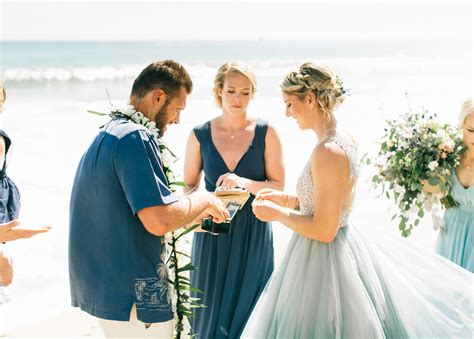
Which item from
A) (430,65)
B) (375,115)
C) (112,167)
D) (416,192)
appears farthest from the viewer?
(430,65)

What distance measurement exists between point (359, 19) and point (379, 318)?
54.7 meters

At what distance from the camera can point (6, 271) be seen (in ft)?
11.0

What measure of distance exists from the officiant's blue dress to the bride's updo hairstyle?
4.31 ft

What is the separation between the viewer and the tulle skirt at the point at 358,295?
381cm

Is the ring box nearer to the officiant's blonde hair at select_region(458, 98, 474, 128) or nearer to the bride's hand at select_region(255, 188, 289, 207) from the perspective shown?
the bride's hand at select_region(255, 188, 289, 207)

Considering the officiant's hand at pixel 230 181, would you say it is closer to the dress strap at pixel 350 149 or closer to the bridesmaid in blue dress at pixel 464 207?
the dress strap at pixel 350 149

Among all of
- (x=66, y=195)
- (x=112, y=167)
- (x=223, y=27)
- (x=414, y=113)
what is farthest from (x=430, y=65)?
(x=112, y=167)

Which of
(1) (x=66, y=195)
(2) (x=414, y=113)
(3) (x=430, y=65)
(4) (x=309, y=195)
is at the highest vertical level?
(3) (x=430, y=65)

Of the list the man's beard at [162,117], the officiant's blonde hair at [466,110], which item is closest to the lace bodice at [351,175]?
the man's beard at [162,117]

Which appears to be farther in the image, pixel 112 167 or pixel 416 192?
pixel 416 192

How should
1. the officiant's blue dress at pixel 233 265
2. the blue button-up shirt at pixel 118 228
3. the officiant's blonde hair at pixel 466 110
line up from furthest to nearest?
the officiant's blue dress at pixel 233 265 → the officiant's blonde hair at pixel 466 110 → the blue button-up shirt at pixel 118 228

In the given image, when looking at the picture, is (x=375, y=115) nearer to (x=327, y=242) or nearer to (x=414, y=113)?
(x=414, y=113)

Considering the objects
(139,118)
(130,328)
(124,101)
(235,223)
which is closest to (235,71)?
(235,223)

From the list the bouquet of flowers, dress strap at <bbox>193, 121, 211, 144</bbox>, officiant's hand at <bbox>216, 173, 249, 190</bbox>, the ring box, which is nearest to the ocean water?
the bouquet of flowers
